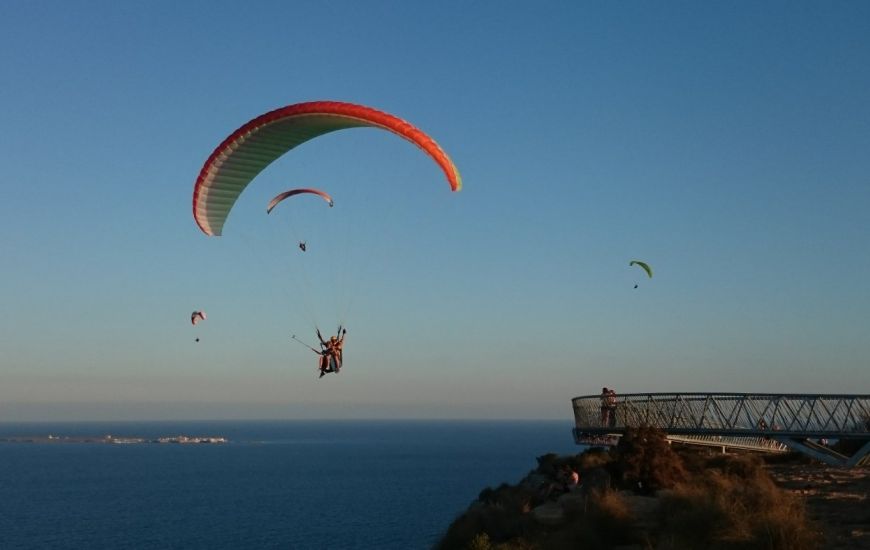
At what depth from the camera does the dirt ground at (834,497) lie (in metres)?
15.2

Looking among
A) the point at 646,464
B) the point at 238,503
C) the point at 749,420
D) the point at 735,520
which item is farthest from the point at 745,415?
the point at 238,503

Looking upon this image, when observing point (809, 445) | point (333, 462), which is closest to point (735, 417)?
point (809, 445)

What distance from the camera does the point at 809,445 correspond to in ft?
90.2

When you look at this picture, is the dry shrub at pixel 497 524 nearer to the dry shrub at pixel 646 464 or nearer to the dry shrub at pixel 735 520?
the dry shrub at pixel 646 464

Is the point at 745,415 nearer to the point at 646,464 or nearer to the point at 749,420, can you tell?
the point at 749,420

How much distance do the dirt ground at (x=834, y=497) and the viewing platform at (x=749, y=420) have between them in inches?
40.1

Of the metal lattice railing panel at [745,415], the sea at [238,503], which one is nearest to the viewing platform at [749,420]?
the metal lattice railing panel at [745,415]

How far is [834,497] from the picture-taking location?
19953mm

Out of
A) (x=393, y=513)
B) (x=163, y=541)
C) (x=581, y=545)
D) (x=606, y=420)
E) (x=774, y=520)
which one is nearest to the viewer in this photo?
(x=774, y=520)

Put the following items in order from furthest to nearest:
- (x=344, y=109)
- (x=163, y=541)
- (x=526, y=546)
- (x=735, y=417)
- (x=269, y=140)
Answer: (x=163, y=541) → (x=735, y=417) → (x=269, y=140) → (x=344, y=109) → (x=526, y=546)

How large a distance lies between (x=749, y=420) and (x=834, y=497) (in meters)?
8.00

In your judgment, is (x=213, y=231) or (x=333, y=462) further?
(x=333, y=462)

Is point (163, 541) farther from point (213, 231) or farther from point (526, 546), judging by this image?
point (526, 546)

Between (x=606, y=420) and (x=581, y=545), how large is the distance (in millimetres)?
14219
